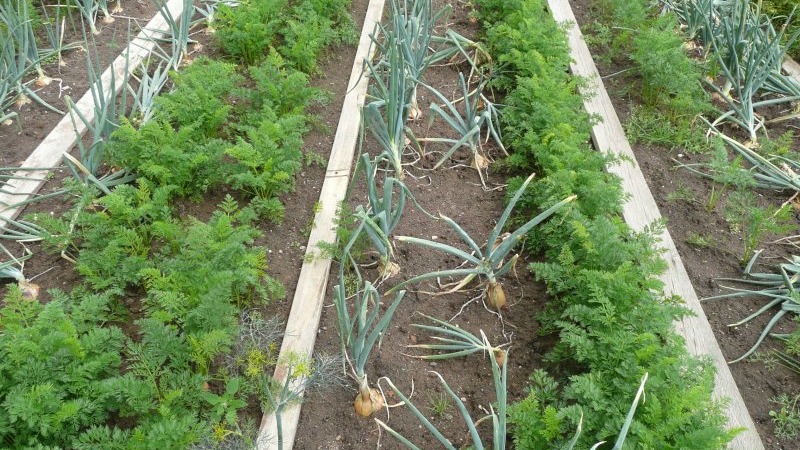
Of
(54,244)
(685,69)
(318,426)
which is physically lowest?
(318,426)

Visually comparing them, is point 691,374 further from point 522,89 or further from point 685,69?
point 685,69

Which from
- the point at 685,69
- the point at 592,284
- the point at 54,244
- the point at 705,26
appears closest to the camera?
the point at 592,284

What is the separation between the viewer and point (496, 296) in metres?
2.55

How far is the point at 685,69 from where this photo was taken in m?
3.35

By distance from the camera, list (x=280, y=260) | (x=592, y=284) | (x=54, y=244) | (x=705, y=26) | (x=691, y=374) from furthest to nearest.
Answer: (x=705, y=26)
(x=280, y=260)
(x=54, y=244)
(x=592, y=284)
(x=691, y=374)

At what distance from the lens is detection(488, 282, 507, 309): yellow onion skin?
254 cm

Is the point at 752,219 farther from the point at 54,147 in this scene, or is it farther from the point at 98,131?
the point at 54,147

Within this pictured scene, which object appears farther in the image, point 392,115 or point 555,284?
point 392,115

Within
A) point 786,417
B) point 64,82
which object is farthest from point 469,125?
point 64,82

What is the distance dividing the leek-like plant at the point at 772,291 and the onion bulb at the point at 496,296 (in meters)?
0.84

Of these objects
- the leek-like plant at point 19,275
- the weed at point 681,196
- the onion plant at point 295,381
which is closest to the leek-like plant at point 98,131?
the leek-like plant at point 19,275

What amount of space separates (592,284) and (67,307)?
1764 millimetres

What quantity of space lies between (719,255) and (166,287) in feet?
7.49

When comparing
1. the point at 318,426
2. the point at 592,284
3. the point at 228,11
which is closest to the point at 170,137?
the point at 228,11
